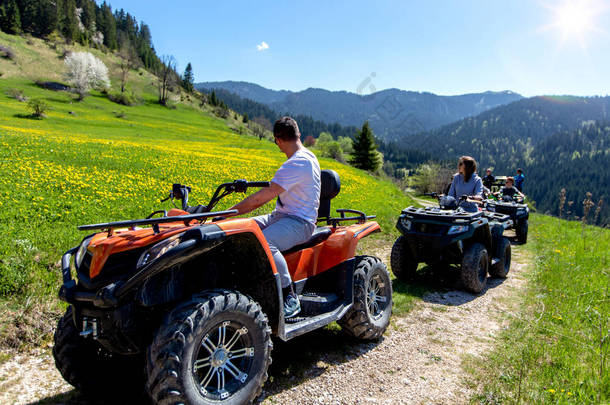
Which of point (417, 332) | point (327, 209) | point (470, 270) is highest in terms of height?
point (327, 209)

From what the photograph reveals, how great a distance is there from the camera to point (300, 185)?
3.70 m

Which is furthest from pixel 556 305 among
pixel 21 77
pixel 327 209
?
pixel 21 77

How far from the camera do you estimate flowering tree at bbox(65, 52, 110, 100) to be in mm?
67938

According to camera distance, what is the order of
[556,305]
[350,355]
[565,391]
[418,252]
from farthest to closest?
[418,252] → [556,305] → [350,355] → [565,391]

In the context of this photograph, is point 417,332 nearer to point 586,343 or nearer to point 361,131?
point 586,343

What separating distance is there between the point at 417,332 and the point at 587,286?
345cm

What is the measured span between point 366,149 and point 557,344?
1793 inches

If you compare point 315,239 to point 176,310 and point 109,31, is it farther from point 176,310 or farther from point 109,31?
point 109,31

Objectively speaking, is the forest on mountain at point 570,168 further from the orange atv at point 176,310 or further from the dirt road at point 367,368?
the orange atv at point 176,310

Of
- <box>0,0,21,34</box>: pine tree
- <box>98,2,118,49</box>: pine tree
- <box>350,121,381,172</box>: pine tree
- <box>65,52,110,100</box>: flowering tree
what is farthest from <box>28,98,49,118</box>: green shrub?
<box>98,2,118,49</box>: pine tree

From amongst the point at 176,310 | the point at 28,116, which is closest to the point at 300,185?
the point at 176,310

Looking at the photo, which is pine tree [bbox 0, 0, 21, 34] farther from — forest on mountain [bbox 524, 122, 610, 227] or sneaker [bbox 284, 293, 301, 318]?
forest on mountain [bbox 524, 122, 610, 227]

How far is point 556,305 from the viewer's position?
559 cm

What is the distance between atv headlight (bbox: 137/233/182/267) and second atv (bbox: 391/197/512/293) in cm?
486
